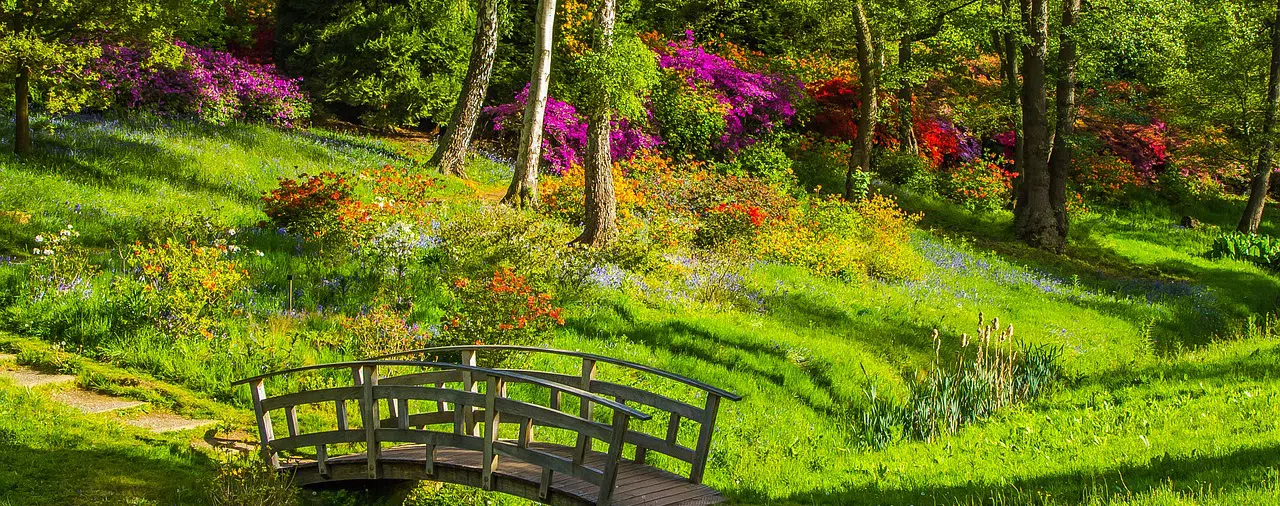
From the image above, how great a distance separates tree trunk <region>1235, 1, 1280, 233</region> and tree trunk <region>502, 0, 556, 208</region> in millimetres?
16817

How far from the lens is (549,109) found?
→ 1994cm

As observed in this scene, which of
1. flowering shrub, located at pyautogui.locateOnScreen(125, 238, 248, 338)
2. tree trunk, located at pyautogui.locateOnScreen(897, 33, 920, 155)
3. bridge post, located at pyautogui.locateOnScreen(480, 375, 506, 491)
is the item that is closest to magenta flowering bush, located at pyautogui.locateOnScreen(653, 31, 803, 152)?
tree trunk, located at pyautogui.locateOnScreen(897, 33, 920, 155)

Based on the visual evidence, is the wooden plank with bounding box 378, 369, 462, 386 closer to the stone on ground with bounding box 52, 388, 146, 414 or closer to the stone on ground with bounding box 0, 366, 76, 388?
the stone on ground with bounding box 52, 388, 146, 414

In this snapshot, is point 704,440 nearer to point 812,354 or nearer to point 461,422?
point 461,422

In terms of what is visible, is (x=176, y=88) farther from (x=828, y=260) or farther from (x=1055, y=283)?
(x=1055, y=283)

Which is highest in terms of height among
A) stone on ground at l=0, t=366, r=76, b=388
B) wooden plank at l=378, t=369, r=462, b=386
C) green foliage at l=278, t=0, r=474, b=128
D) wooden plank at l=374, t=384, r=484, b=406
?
green foliage at l=278, t=0, r=474, b=128

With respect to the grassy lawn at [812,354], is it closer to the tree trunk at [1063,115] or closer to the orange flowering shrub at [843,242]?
the orange flowering shrub at [843,242]

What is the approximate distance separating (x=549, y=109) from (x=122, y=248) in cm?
1043

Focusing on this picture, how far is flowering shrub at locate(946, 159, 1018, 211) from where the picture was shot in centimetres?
2330

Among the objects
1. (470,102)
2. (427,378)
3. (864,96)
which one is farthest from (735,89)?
(427,378)

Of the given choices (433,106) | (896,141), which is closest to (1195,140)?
(896,141)

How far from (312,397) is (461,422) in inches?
45.6

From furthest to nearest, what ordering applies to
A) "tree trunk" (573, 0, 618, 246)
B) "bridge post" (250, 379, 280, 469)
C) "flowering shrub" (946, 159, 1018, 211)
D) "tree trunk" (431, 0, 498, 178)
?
1. "flowering shrub" (946, 159, 1018, 211)
2. "tree trunk" (431, 0, 498, 178)
3. "tree trunk" (573, 0, 618, 246)
4. "bridge post" (250, 379, 280, 469)

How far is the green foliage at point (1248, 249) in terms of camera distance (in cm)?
2219
